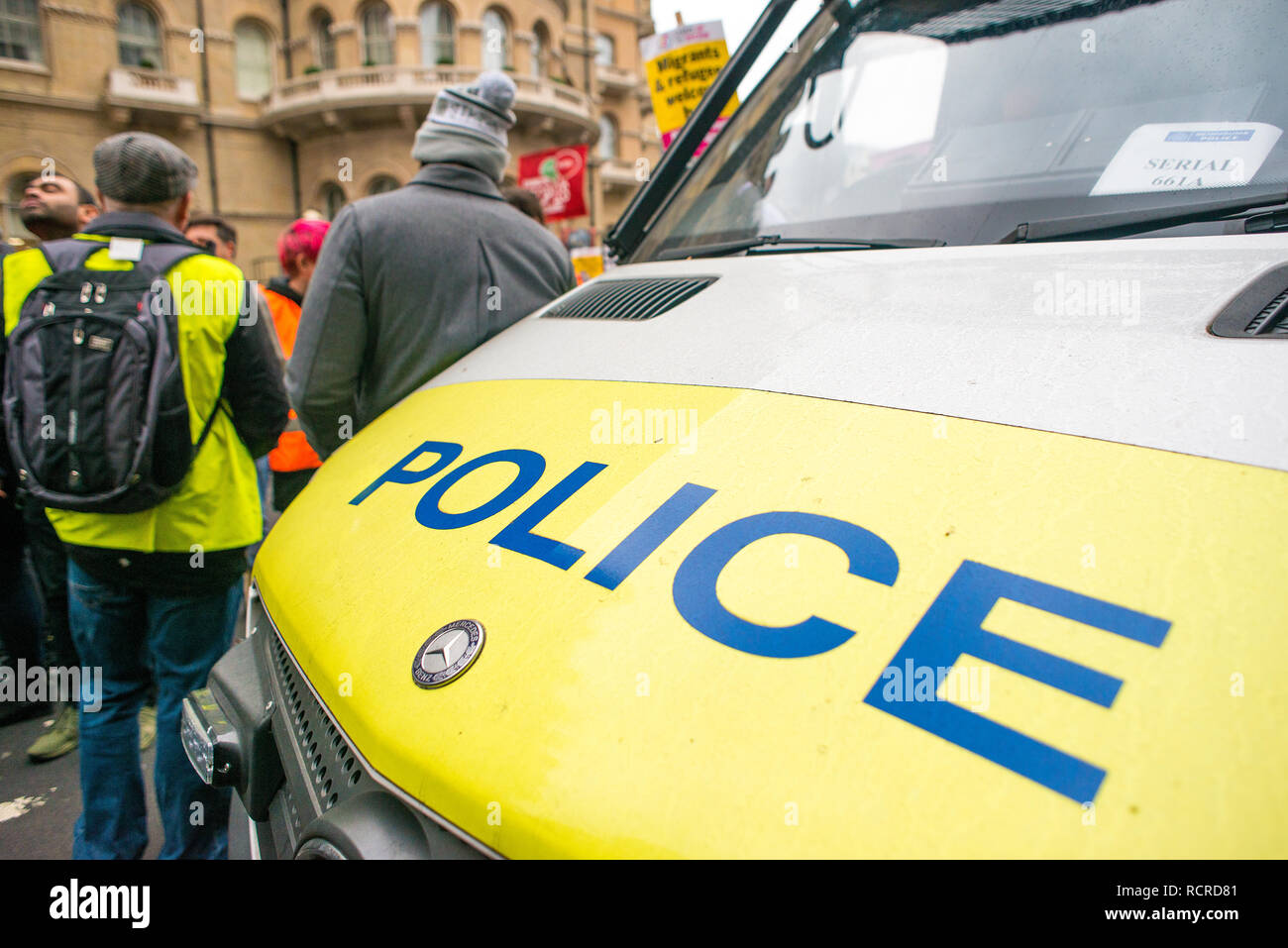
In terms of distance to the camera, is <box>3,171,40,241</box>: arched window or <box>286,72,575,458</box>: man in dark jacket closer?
<box>286,72,575,458</box>: man in dark jacket

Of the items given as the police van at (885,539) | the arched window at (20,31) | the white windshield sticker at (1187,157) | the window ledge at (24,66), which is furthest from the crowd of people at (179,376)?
the arched window at (20,31)

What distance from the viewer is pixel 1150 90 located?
1.36 m

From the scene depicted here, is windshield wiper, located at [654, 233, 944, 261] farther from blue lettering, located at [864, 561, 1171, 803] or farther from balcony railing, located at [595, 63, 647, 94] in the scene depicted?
balcony railing, located at [595, 63, 647, 94]

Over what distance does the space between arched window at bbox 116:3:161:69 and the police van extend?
22.7m

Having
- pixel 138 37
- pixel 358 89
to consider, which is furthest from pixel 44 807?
pixel 138 37

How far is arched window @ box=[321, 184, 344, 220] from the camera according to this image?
20.9m

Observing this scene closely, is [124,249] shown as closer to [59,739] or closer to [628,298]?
[628,298]

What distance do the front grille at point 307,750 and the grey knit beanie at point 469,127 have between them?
1559 millimetres

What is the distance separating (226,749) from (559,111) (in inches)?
912

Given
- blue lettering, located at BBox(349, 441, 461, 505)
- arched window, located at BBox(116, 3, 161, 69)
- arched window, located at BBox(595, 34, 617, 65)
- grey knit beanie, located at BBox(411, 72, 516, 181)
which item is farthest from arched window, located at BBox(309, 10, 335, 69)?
blue lettering, located at BBox(349, 441, 461, 505)

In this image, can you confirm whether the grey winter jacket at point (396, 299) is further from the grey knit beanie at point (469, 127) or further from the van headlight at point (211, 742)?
the van headlight at point (211, 742)
